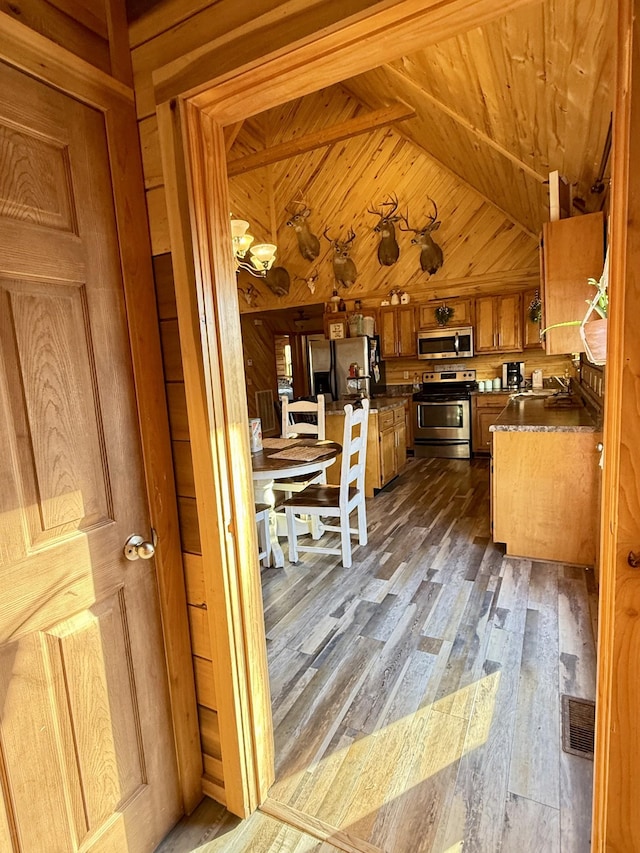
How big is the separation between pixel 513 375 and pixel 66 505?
19.9ft

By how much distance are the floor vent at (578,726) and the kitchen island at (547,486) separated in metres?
1.31

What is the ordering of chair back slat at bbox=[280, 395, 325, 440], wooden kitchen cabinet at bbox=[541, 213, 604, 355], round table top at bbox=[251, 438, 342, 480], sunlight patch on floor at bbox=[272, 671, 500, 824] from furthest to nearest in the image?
chair back slat at bbox=[280, 395, 325, 440] → round table top at bbox=[251, 438, 342, 480] → wooden kitchen cabinet at bbox=[541, 213, 604, 355] → sunlight patch on floor at bbox=[272, 671, 500, 824]

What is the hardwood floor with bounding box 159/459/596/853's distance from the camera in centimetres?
134

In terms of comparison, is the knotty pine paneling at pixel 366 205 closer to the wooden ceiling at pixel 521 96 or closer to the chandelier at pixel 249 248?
the wooden ceiling at pixel 521 96

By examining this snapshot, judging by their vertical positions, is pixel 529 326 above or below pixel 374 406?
above

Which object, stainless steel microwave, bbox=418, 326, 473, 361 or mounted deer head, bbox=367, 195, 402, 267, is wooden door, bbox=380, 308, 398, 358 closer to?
stainless steel microwave, bbox=418, 326, 473, 361

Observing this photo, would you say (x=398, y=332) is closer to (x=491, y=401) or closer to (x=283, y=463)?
(x=491, y=401)

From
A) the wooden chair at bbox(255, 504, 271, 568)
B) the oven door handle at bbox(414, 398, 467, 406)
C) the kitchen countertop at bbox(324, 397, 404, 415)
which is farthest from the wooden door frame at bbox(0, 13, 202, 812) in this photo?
the oven door handle at bbox(414, 398, 467, 406)

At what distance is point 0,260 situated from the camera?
93cm

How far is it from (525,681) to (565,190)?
2768mm

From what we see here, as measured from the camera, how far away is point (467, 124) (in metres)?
3.46

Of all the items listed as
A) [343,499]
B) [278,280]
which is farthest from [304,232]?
[343,499]

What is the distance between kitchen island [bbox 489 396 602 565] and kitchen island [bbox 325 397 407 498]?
1.52 meters

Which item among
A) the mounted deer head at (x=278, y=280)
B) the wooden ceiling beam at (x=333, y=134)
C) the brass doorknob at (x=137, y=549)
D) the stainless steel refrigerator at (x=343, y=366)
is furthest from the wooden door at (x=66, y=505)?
the mounted deer head at (x=278, y=280)
